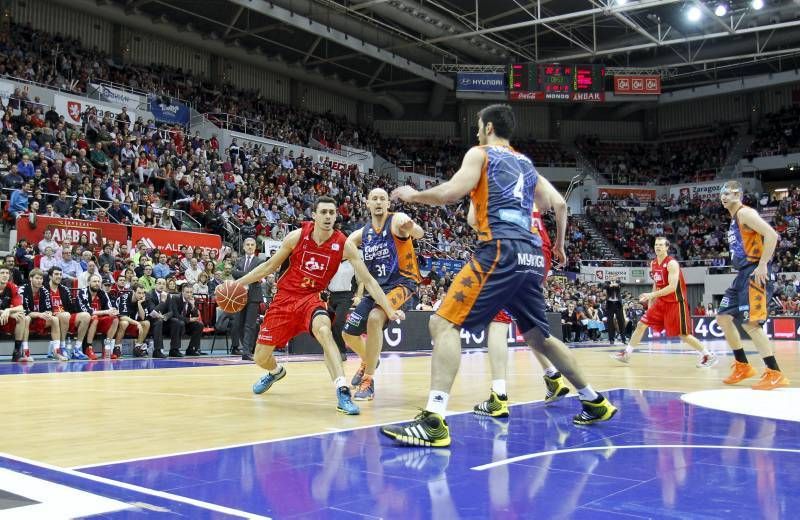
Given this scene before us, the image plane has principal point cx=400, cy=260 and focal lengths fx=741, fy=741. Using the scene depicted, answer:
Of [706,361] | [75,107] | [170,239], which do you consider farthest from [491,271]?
[75,107]

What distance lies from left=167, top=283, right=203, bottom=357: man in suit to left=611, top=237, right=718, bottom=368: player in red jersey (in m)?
7.71

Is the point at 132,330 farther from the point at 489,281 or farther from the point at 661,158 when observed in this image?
the point at 661,158

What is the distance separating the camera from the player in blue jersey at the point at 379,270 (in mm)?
6516

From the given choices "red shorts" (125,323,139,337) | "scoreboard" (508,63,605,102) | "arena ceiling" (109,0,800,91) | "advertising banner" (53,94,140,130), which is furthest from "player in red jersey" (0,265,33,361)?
"scoreboard" (508,63,605,102)

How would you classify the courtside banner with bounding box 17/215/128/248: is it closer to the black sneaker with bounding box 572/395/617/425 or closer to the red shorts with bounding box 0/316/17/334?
the red shorts with bounding box 0/316/17/334

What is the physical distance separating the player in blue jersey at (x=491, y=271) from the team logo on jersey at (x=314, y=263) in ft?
6.74

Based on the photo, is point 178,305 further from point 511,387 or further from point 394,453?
point 394,453

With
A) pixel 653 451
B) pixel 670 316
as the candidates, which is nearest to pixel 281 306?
pixel 653 451

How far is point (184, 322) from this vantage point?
13859 mm

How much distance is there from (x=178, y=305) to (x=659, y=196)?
118ft

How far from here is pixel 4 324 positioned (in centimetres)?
1145

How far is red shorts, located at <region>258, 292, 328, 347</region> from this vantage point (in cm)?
625

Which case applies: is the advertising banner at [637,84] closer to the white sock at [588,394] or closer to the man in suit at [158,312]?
the man in suit at [158,312]

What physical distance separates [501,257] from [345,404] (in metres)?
1.83
